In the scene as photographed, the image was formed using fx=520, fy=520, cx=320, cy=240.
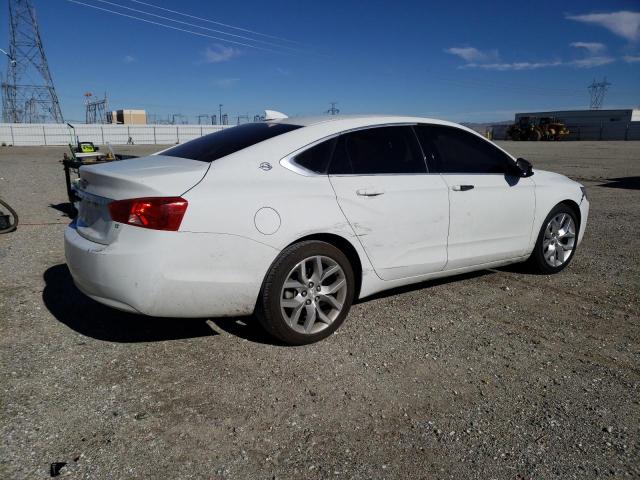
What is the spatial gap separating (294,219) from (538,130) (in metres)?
61.7

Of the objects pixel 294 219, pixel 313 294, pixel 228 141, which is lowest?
pixel 313 294

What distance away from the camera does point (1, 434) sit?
2.58 metres

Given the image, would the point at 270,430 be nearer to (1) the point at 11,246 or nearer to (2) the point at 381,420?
(2) the point at 381,420

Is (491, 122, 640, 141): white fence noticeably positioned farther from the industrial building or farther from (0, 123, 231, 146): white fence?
(0, 123, 231, 146): white fence

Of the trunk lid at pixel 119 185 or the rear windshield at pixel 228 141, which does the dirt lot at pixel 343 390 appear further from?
the rear windshield at pixel 228 141

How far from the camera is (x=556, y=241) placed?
531 centimetres

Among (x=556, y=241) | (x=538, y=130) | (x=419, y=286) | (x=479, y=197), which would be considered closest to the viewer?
(x=479, y=197)

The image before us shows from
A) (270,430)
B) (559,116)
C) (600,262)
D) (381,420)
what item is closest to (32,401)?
(270,430)

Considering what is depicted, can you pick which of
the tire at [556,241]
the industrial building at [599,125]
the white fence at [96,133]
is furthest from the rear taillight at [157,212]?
the industrial building at [599,125]

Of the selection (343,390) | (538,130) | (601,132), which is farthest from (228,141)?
(601,132)

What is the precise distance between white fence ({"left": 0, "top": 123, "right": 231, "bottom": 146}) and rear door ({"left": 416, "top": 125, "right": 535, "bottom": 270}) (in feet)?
136

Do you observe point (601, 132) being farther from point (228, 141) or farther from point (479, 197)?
point (228, 141)

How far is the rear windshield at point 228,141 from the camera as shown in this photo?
363 centimetres

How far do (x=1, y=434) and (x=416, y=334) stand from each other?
104 inches
